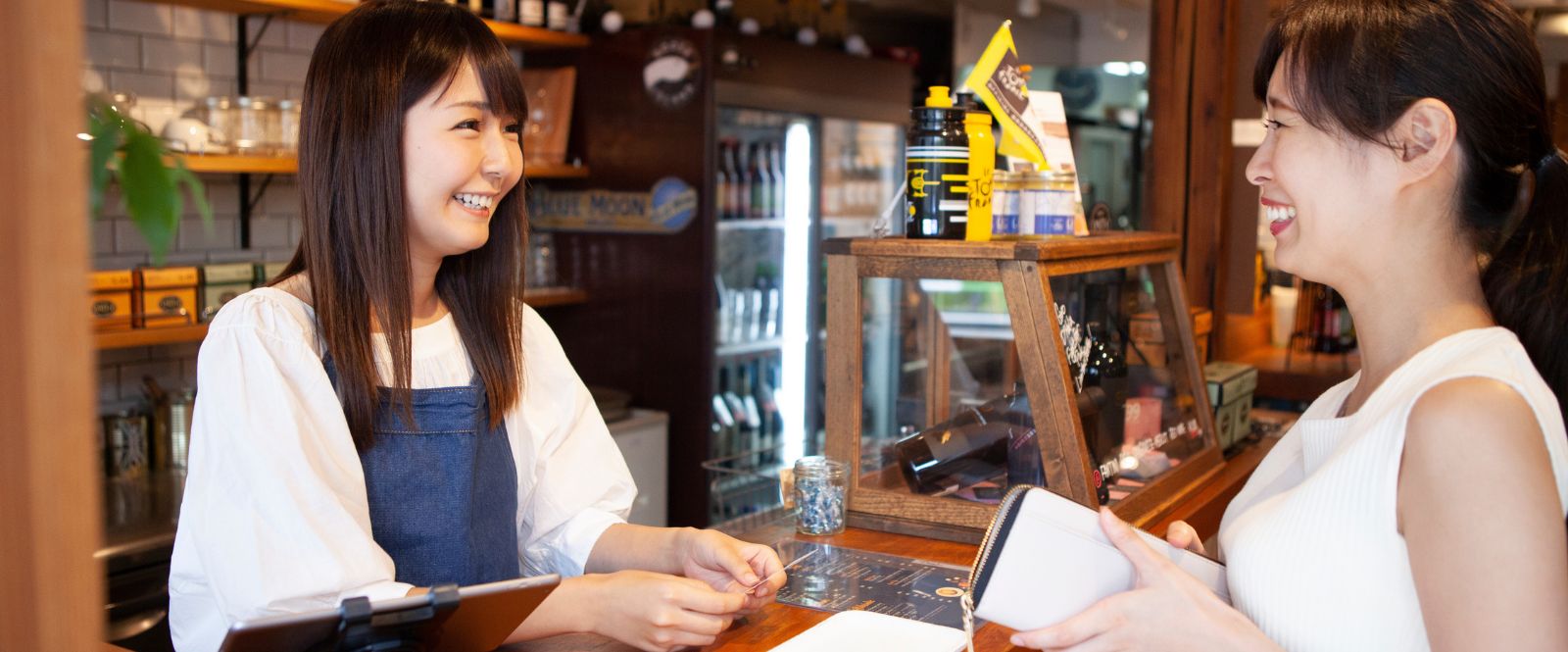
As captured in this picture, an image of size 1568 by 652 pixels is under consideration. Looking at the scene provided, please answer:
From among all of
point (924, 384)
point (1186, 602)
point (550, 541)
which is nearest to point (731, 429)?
point (924, 384)

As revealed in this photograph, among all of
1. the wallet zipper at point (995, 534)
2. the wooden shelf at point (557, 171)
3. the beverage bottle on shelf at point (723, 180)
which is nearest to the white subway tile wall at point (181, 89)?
the wooden shelf at point (557, 171)

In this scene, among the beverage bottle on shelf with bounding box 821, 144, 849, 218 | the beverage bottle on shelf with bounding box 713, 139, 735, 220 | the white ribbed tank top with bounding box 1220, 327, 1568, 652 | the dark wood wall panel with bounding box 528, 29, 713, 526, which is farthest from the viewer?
the beverage bottle on shelf with bounding box 821, 144, 849, 218

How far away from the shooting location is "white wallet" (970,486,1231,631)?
1368 mm

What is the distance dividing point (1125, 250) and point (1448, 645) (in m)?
1.34

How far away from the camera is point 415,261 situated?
5.84 feet

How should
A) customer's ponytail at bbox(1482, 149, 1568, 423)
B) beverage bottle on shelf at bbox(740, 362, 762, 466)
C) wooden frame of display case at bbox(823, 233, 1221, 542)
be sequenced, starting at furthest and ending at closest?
beverage bottle on shelf at bbox(740, 362, 762, 466) < wooden frame of display case at bbox(823, 233, 1221, 542) < customer's ponytail at bbox(1482, 149, 1568, 423)

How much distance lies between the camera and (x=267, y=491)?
1445 mm

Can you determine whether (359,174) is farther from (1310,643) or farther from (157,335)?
(157,335)

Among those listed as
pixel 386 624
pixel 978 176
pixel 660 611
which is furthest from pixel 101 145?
pixel 978 176

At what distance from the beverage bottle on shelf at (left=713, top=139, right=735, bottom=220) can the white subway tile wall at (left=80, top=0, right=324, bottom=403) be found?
5.01 ft

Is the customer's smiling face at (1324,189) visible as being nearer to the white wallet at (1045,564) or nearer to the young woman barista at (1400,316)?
the young woman barista at (1400,316)

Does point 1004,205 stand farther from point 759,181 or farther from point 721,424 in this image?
point 759,181

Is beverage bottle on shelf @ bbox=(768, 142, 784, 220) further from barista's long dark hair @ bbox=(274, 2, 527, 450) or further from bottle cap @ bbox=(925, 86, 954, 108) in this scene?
barista's long dark hair @ bbox=(274, 2, 527, 450)

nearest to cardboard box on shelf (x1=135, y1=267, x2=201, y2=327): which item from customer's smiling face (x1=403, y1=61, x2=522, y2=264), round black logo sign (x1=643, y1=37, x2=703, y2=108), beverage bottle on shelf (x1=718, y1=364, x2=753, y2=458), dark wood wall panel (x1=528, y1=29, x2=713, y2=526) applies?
dark wood wall panel (x1=528, y1=29, x2=713, y2=526)
